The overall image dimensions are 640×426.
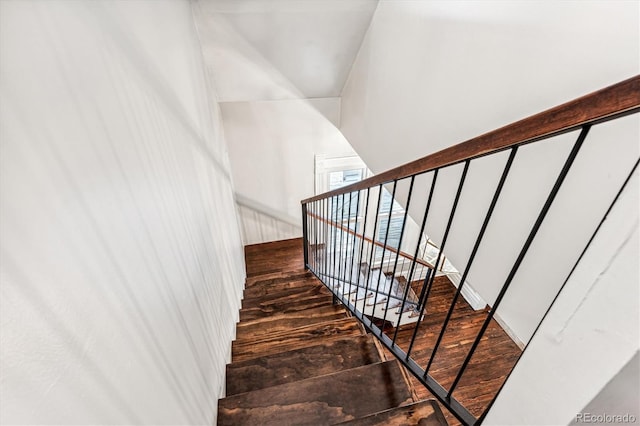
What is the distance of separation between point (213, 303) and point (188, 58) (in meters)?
A: 1.53

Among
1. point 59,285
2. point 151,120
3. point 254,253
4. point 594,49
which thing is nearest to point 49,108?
point 59,285

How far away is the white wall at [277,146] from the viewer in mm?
3960

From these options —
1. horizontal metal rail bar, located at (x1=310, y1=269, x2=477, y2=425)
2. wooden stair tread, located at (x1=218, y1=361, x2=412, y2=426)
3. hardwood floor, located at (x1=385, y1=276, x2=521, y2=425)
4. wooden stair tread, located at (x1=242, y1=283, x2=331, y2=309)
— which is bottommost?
hardwood floor, located at (x1=385, y1=276, x2=521, y2=425)

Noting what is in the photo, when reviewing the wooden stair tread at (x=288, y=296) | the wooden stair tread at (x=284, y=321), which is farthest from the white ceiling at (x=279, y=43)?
the wooden stair tread at (x=284, y=321)

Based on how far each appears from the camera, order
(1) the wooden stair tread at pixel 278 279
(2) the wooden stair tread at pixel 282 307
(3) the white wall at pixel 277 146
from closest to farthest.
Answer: (2) the wooden stair tread at pixel 282 307 → (1) the wooden stair tread at pixel 278 279 → (3) the white wall at pixel 277 146

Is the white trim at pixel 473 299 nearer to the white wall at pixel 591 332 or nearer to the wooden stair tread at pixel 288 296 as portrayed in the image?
the wooden stair tread at pixel 288 296

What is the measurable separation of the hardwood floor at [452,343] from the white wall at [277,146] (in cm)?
113

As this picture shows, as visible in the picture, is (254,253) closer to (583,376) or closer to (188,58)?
(188,58)

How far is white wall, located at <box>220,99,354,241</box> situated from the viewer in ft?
13.0

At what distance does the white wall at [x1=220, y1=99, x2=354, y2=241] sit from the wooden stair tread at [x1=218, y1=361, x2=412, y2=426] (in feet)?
9.41

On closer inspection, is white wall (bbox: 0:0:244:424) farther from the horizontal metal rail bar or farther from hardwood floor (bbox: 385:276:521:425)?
hardwood floor (bbox: 385:276:521:425)

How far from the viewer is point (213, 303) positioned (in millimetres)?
1853

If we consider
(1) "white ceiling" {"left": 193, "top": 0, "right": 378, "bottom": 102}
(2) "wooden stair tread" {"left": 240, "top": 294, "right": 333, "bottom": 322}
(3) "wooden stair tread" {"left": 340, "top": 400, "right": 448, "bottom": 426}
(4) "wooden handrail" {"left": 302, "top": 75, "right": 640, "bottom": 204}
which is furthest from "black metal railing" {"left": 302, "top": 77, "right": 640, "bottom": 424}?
(1) "white ceiling" {"left": 193, "top": 0, "right": 378, "bottom": 102}

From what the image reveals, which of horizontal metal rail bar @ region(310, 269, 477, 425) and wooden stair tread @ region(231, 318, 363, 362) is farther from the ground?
horizontal metal rail bar @ region(310, 269, 477, 425)
